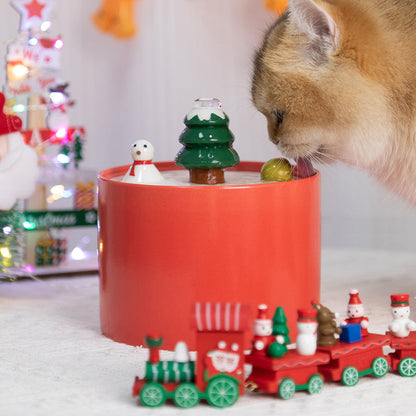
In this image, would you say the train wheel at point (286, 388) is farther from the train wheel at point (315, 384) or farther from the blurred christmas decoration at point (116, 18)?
the blurred christmas decoration at point (116, 18)

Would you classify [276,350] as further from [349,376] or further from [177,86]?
[177,86]

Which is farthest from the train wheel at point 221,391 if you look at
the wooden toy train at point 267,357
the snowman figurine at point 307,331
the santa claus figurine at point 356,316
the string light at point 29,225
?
the string light at point 29,225

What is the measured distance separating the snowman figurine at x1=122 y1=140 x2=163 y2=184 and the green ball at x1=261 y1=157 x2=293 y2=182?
18cm

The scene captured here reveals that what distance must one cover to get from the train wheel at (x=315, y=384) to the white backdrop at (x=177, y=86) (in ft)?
3.59

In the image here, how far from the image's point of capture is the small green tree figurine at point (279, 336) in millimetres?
1002

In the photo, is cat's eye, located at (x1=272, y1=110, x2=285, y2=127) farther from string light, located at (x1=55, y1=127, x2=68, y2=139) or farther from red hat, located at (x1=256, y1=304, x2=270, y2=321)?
string light, located at (x1=55, y1=127, x2=68, y2=139)

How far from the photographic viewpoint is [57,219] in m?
1.72

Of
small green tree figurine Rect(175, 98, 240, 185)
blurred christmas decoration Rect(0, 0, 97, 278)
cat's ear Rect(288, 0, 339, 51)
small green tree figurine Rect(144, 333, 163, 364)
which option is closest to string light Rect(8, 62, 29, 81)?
blurred christmas decoration Rect(0, 0, 97, 278)

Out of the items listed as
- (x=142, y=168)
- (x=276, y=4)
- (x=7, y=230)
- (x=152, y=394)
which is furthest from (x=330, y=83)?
(x=276, y=4)

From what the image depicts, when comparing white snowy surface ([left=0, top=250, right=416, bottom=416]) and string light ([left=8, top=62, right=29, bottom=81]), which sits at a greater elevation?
string light ([left=8, top=62, right=29, bottom=81])

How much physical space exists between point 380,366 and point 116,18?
4.52ft

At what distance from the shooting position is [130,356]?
121cm

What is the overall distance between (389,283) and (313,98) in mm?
596

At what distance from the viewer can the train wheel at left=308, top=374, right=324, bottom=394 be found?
103cm
